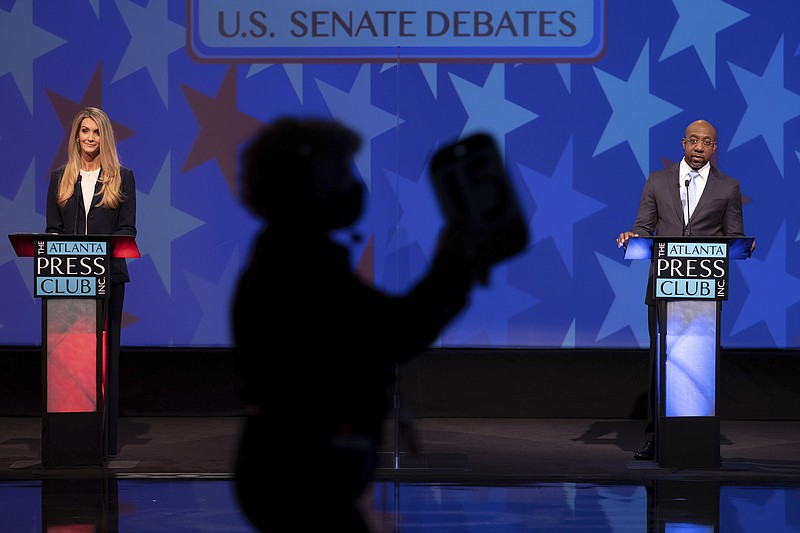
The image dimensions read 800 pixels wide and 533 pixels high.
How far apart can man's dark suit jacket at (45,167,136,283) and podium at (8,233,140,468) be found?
19 cm

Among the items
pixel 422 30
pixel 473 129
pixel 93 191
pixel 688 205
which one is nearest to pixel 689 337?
pixel 688 205

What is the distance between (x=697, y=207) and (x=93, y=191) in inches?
108

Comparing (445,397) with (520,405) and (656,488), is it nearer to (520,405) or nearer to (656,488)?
(520,405)

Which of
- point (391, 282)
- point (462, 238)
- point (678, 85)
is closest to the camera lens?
point (462, 238)

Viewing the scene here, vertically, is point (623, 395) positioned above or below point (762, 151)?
below

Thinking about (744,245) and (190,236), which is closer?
(744,245)

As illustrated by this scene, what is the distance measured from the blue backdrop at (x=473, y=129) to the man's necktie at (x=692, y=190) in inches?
50.2

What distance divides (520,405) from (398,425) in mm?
1827

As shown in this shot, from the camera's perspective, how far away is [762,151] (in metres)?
6.49

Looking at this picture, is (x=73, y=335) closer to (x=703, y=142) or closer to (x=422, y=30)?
(x=422, y=30)

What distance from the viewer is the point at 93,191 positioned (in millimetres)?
4996

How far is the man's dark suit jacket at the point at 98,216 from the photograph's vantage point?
5.01m

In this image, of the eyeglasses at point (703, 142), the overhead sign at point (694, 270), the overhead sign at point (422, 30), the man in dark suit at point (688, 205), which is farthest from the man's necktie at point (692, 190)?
the overhead sign at point (422, 30)

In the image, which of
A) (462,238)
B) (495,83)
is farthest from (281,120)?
(495,83)
